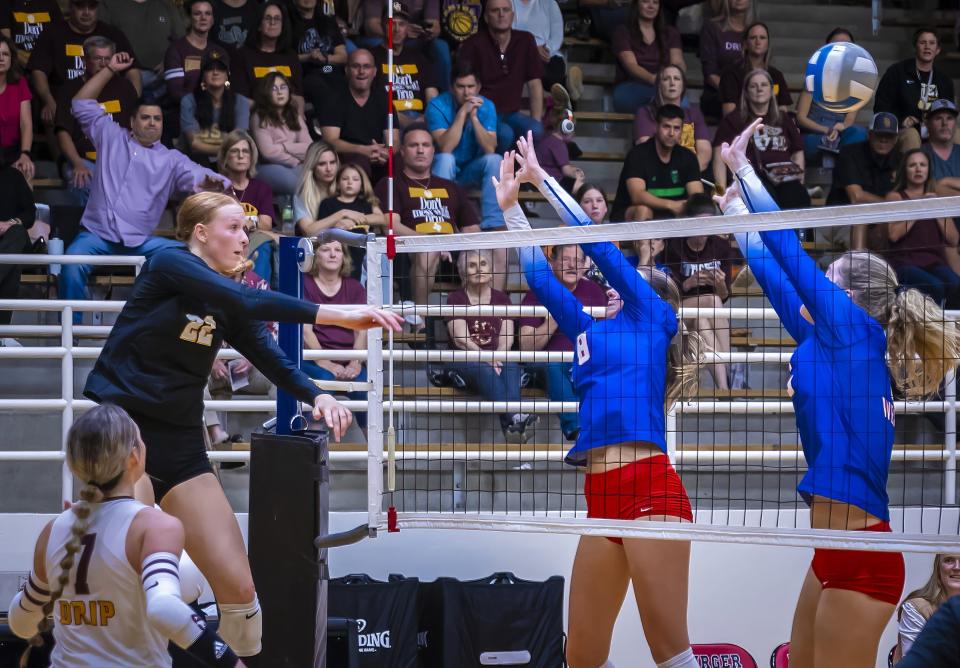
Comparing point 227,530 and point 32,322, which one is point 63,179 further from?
point 227,530

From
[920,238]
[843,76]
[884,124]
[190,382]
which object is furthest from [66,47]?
[920,238]

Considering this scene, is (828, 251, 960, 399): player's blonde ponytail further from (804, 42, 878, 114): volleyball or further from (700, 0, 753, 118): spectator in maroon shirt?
(700, 0, 753, 118): spectator in maroon shirt

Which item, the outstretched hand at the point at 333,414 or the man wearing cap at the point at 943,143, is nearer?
the outstretched hand at the point at 333,414

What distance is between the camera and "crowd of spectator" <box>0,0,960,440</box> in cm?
806

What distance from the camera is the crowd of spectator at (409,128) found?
806cm

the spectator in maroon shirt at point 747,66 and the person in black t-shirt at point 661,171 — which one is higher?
the spectator in maroon shirt at point 747,66

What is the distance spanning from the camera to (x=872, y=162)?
32.1ft

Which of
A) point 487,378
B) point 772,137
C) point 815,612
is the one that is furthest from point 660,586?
point 772,137

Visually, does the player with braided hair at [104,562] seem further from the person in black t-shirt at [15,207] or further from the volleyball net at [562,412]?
the person in black t-shirt at [15,207]

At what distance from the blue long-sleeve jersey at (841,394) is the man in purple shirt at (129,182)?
15.8 ft

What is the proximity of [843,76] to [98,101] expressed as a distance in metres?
5.24

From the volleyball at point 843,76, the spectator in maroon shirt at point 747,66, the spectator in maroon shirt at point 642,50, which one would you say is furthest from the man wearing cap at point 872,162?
the volleyball at point 843,76

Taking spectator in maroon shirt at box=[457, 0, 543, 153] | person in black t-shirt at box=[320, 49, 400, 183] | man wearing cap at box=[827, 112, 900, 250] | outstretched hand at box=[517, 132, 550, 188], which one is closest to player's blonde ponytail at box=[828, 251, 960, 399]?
outstretched hand at box=[517, 132, 550, 188]

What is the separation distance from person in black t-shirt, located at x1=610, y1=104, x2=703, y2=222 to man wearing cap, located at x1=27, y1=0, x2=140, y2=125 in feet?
12.8
